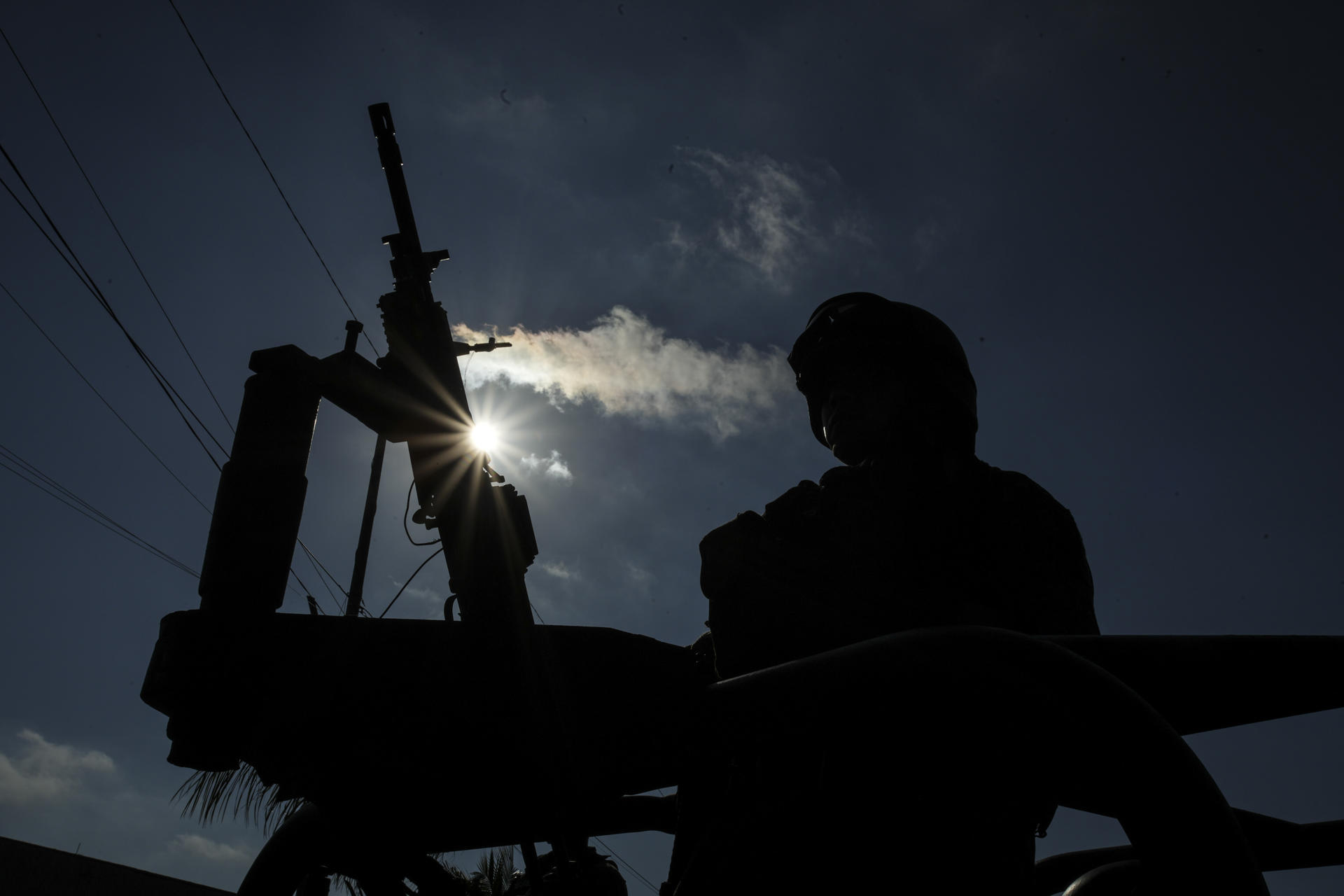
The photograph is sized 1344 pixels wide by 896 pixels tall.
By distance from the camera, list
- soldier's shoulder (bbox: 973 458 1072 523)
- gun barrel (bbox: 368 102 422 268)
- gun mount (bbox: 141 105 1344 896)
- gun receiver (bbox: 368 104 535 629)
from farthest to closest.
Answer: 1. gun barrel (bbox: 368 102 422 268)
2. soldier's shoulder (bbox: 973 458 1072 523)
3. gun receiver (bbox: 368 104 535 629)
4. gun mount (bbox: 141 105 1344 896)

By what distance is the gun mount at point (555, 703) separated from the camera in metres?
0.88

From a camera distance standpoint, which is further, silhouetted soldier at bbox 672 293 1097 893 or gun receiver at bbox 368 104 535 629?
gun receiver at bbox 368 104 535 629

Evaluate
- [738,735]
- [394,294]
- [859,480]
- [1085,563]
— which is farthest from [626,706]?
[394,294]

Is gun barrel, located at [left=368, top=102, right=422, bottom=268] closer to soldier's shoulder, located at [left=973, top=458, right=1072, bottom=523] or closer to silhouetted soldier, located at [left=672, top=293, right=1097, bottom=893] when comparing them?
silhouetted soldier, located at [left=672, top=293, right=1097, bottom=893]

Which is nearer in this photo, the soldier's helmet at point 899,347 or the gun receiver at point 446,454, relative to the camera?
the gun receiver at point 446,454

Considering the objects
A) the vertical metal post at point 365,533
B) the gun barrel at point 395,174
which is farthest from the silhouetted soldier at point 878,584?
the vertical metal post at point 365,533

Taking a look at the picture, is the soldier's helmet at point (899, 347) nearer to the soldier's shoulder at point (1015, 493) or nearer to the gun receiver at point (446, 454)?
the soldier's shoulder at point (1015, 493)

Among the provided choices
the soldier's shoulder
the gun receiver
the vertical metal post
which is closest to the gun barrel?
the gun receiver

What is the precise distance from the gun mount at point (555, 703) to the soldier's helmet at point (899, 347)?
3.61 ft

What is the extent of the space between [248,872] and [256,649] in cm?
89

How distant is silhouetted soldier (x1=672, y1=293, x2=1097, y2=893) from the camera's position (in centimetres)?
142

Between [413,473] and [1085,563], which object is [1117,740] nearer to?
[1085,563]

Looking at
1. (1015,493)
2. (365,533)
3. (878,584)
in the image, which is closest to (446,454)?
(878,584)

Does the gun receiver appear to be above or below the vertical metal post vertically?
below
